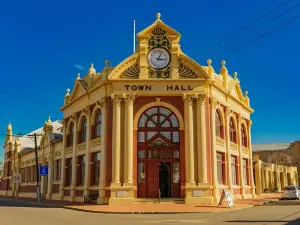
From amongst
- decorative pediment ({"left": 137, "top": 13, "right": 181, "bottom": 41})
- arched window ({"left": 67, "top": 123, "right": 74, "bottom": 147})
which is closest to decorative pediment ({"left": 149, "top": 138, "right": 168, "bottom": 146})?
decorative pediment ({"left": 137, "top": 13, "right": 181, "bottom": 41})

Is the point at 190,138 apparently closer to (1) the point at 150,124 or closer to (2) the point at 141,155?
(1) the point at 150,124

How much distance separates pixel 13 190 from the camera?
53.7 m

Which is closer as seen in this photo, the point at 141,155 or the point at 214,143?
the point at 141,155

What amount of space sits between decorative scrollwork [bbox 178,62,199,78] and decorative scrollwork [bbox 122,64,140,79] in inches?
126

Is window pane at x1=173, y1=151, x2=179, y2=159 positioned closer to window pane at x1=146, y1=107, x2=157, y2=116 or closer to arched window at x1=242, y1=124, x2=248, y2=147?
window pane at x1=146, y1=107, x2=157, y2=116

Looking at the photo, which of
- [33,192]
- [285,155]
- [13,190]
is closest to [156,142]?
[33,192]

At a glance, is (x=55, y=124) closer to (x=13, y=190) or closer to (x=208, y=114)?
(x=13, y=190)

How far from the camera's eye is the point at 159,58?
2912 centimetres

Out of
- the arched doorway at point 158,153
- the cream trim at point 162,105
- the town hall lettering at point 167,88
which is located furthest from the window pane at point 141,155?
the town hall lettering at point 167,88

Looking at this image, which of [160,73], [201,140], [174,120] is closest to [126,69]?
[160,73]

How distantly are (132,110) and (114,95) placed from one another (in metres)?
1.76

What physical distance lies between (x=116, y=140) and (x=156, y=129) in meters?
3.13

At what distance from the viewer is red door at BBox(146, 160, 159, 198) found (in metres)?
27.4

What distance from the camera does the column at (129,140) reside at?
88.4 ft
